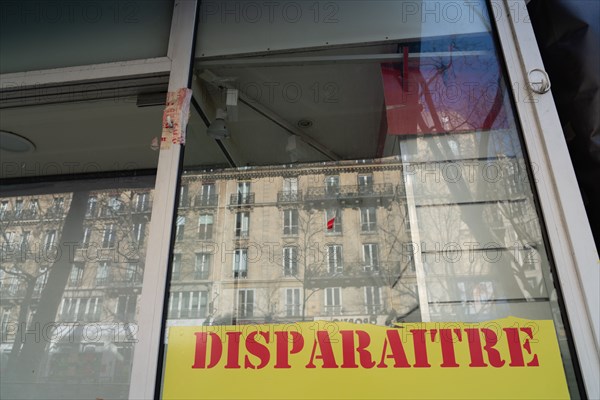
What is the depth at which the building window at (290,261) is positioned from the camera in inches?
60.6

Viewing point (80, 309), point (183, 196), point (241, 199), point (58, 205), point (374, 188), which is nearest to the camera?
point (183, 196)

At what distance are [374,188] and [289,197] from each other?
0.40 meters

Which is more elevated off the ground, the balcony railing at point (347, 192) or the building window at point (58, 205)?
the building window at point (58, 205)

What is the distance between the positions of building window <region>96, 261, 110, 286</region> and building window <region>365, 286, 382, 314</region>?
1.25 m

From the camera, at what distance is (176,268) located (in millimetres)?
1184

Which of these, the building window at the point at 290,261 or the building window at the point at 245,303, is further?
the building window at the point at 290,261

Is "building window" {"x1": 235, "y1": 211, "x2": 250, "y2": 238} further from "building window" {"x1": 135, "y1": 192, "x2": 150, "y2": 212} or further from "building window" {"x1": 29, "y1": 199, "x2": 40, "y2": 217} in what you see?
"building window" {"x1": 29, "y1": 199, "x2": 40, "y2": 217}

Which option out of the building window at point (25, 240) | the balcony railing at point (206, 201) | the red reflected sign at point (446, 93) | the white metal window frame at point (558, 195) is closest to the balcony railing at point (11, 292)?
the building window at point (25, 240)

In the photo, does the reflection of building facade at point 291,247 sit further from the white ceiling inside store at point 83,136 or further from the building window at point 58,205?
the building window at point 58,205

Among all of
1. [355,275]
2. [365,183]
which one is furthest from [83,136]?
[355,275]

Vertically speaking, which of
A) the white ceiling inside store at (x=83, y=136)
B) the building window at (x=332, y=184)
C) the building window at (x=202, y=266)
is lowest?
the building window at (x=202, y=266)

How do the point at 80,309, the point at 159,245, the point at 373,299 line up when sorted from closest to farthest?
the point at 159,245, the point at 373,299, the point at 80,309

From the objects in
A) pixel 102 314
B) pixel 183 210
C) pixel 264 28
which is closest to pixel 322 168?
pixel 264 28

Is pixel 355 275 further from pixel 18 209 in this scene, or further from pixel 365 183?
pixel 18 209
